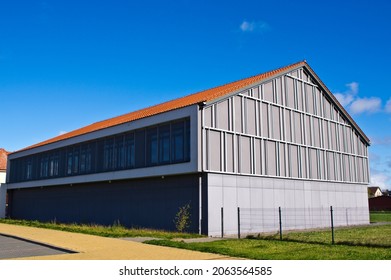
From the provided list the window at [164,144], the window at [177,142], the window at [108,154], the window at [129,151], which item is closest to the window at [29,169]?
the window at [108,154]

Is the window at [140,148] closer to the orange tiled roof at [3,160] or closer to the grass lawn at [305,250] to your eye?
the grass lawn at [305,250]

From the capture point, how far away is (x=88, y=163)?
103ft

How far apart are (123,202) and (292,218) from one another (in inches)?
431

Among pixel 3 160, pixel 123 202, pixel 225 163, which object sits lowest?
pixel 123 202

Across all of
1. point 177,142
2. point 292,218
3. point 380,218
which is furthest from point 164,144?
point 380,218

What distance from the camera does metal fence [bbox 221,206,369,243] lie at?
24.7m

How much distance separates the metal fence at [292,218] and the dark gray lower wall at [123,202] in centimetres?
286

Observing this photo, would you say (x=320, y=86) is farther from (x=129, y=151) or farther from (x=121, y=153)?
(x=121, y=153)

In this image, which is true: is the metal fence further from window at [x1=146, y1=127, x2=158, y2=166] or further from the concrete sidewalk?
the concrete sidewalk

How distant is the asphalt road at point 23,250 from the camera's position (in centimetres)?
1423

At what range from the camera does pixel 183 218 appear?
75.6 feet

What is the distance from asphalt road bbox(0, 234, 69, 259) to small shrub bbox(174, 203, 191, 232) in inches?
306
